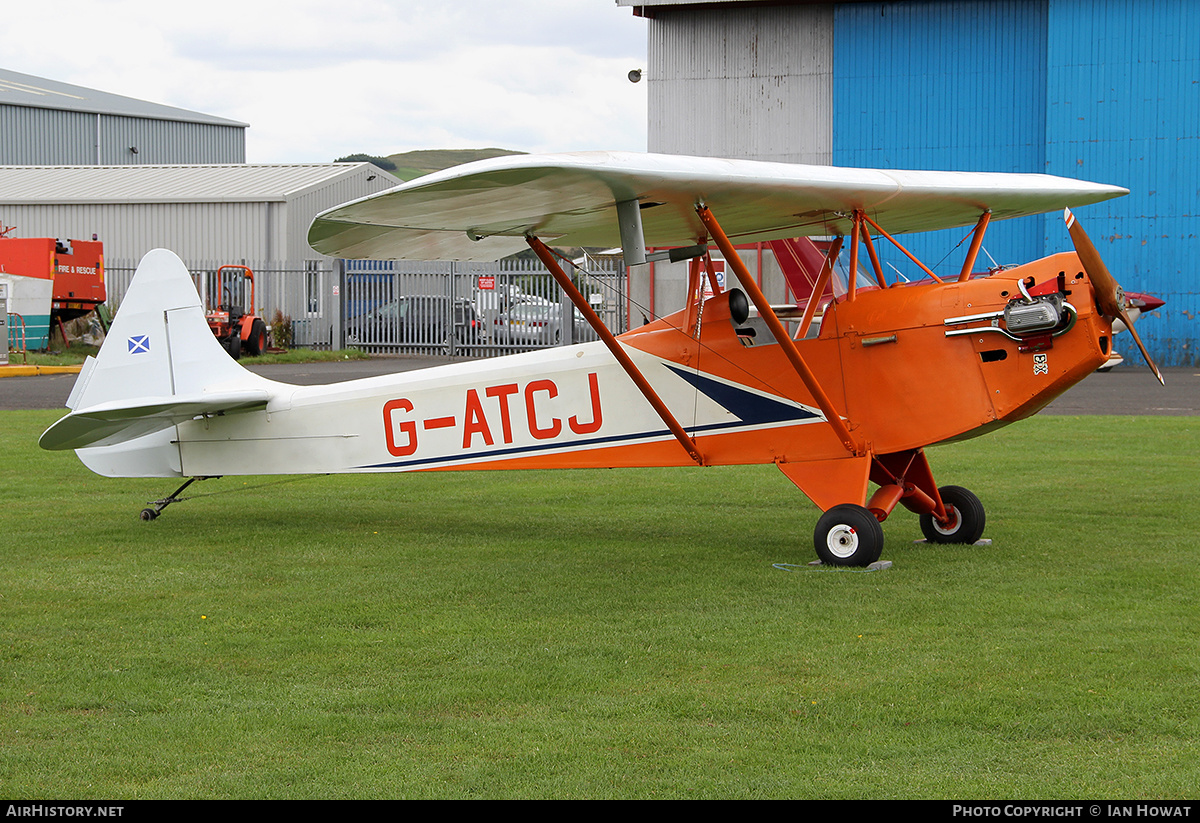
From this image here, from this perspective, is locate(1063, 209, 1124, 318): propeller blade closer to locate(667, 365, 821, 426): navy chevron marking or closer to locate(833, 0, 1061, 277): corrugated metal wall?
locate(667, 365, 821, 426): navy chevron marking

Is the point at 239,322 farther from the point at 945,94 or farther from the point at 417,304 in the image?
the point at 945,94

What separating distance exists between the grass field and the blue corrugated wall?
20.2m

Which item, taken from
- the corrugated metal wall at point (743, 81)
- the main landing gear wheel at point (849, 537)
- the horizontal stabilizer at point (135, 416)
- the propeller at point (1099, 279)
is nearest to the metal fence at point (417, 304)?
the corrugated metal wall at point (743, 81)

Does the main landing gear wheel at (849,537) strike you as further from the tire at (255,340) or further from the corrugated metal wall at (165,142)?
the corrugated metal wall at (165,142)

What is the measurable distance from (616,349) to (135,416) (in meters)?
3.53

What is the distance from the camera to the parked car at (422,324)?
109ft

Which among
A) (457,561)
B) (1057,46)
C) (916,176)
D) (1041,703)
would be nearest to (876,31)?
(1057,46)

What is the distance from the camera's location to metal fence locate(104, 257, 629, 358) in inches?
1302

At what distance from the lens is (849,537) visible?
7.44m

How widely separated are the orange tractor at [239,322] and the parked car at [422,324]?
3.28 meters

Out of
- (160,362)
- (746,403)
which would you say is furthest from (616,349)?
(160,362)

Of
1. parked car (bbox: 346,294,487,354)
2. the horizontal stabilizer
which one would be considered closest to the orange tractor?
parked car (bbox: 346,294,487,354)

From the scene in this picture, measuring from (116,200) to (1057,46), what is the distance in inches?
1167

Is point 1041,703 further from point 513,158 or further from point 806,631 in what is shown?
point 513,158
